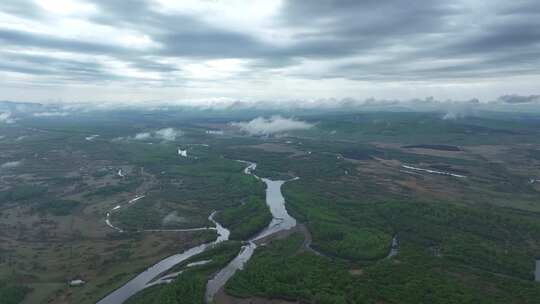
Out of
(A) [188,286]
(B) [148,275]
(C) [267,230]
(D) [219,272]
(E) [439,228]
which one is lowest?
(B) [148,275]

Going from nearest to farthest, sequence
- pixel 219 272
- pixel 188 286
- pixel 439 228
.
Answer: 1. pixel 188 286
2. pixel 219 272
3. pixel 439 228

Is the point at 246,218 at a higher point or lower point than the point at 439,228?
lower

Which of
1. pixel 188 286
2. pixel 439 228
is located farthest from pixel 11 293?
pixel 439 228

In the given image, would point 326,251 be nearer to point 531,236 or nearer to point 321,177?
point 531,236

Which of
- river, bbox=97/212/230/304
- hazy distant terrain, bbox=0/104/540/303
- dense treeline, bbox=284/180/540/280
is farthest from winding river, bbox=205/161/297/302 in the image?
river, bbox=97/212/230/304

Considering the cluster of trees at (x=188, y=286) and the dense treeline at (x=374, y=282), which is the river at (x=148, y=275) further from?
the dense treeline at (x=374, y=282)

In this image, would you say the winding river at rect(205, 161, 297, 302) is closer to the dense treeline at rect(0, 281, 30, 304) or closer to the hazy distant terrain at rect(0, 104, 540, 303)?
the hazy distant terrain at rect(0, 104, 540, 303)

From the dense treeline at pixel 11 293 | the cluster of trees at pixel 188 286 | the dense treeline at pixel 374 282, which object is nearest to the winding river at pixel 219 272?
the cluster of trees at pixel 188 286

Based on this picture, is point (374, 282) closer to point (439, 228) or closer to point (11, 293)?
point (439, 228)

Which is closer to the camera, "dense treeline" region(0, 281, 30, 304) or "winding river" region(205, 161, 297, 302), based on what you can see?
"dense treeline" region(0, 281, 30, 304)
